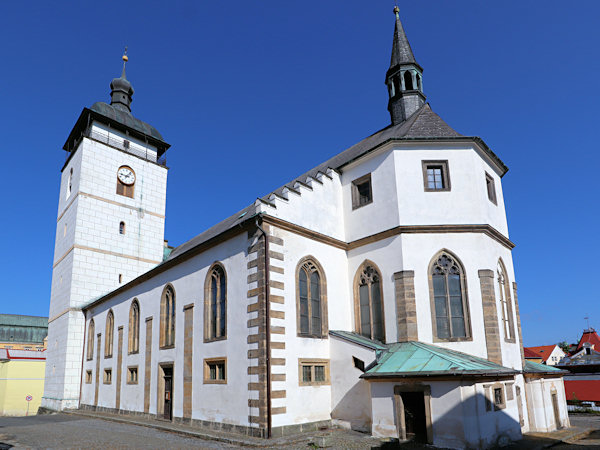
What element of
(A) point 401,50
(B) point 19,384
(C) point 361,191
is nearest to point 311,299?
(C) point 361,191

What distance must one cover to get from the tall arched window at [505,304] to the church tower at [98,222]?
2376 centimetres

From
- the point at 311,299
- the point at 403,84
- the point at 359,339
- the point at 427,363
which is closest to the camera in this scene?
the point at 427,363

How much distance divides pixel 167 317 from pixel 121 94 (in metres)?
25.2

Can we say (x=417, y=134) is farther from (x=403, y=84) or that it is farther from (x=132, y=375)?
(x=132, y=375)

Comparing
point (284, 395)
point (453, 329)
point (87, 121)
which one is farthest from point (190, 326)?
point (87, 121)

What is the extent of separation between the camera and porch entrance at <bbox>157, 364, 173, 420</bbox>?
818 inches

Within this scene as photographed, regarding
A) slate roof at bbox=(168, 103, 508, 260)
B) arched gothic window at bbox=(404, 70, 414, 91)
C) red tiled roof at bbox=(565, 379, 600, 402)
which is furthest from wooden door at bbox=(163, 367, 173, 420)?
red tiled roof at bbox=(565, 379, 600, 402)

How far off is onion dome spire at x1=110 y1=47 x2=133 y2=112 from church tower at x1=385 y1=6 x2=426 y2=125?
82.0 ft

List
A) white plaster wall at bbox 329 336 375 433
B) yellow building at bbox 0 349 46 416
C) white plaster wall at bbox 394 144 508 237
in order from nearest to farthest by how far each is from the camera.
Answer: white plaster wall at bbox 329 336 375 433 → white plaster wall at bbox 394 144 508 237 → yellow building at bbox 0 349 46 416

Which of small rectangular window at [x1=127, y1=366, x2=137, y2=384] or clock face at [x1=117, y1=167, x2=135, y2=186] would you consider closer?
small rectangular window at [x1=127, y1=366, x2=137, y2=384]

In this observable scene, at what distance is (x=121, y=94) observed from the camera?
40.0 meters

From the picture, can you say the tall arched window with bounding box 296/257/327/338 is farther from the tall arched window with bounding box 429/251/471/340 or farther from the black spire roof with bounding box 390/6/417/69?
the black spire roof with bounding box 390/6/417/69

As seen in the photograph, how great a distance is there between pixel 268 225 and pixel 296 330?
3839 millimetres

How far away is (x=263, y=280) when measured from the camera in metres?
16.1
